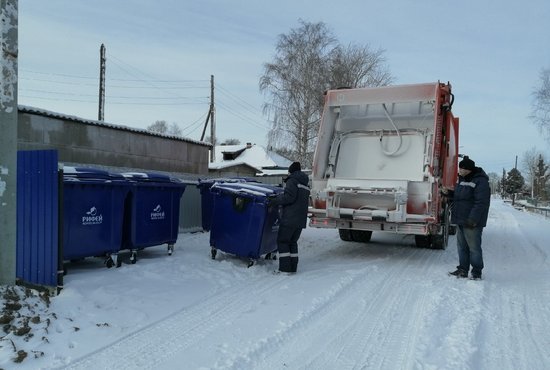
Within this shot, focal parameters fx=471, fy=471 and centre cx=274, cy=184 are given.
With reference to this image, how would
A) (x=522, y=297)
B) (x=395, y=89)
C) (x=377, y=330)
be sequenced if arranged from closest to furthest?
1. (x=377, y=330)
2. (x=522, y=297)
3. (x=395, y=89)

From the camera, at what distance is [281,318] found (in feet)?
15.5

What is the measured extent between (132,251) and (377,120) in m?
5.31

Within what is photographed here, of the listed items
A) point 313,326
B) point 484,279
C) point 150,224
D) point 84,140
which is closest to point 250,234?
point 150,224

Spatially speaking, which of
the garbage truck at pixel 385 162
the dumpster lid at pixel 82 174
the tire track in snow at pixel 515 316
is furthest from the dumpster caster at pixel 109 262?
the tire track in snow at pixel 515 316

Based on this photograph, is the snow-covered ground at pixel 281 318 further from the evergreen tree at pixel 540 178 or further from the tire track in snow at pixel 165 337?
the evergreen tree at pixel 540 178

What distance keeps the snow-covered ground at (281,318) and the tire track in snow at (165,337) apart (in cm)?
1

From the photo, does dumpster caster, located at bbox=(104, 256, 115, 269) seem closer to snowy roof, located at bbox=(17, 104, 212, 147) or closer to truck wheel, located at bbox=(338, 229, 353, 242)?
snowy roof, located at bbox=(17, 104, 212, 147)

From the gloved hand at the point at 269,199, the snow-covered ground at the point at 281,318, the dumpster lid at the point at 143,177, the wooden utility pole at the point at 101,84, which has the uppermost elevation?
the wooden utility pole at the point at 101,84

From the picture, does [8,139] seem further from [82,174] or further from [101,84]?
[101,84]

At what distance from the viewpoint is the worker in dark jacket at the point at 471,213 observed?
22.4ft

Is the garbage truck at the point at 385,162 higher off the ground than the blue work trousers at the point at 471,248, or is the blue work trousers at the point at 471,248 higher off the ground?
the garbage truck at the point at 385,162

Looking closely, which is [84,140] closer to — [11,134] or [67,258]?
[67,258]

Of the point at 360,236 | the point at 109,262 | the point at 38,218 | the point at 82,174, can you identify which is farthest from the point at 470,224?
the point at 38,218

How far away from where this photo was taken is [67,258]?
5.96 meters
